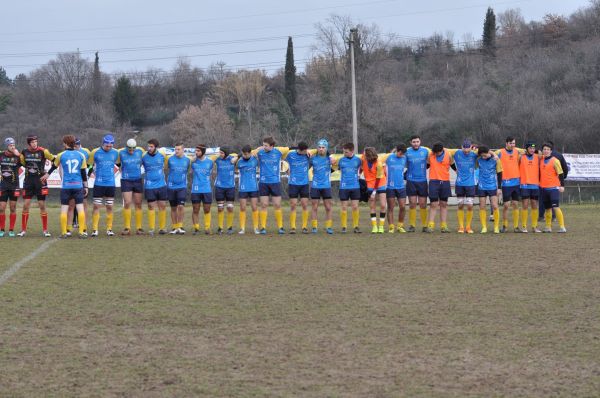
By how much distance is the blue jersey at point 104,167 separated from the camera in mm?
18250

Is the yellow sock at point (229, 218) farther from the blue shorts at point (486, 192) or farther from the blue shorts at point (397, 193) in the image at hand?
the blue shorts at point (486, 192)

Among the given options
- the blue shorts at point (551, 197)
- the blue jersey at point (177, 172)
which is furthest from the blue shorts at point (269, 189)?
the blue shorts at point (551, 197)

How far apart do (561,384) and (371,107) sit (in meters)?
51.8

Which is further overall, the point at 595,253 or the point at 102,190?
the point at 102,190

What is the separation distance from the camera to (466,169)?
61.1 feet

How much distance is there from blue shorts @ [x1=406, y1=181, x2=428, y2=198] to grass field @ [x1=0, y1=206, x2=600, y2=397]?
444 cm

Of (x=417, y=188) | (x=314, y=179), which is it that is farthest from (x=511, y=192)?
(x=314, y=179)

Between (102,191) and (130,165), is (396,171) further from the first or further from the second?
(102,191)

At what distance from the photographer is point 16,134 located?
6794cm

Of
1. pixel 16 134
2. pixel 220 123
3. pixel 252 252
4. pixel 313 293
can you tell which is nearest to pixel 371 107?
pixel 220 123

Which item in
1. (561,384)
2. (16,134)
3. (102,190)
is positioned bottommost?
(561,384)

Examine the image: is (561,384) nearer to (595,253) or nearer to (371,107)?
(595,253)

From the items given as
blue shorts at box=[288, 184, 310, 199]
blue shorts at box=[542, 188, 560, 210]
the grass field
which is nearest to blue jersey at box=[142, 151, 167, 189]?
blue shorts at box=[288, 184, 310, 199]

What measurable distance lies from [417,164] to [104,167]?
267 inches
